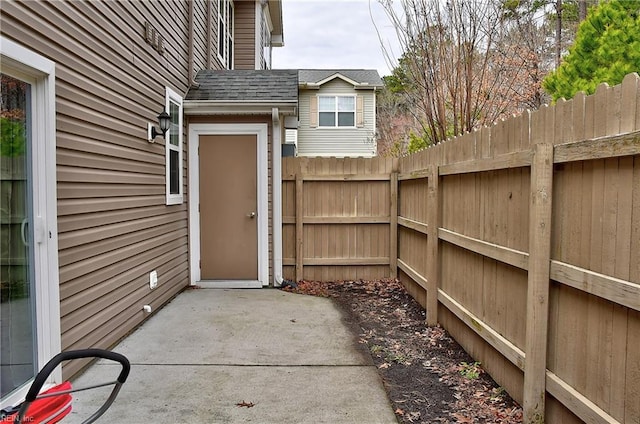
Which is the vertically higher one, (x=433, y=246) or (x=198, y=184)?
(x=198, y=184)

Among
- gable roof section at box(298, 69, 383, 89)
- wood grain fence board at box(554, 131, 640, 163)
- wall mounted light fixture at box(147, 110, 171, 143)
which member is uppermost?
gable roof section at box(298, 69, 383, 89)

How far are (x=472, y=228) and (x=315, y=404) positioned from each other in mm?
1917

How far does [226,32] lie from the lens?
1023 cm

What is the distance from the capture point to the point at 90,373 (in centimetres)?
360

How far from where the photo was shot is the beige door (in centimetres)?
666

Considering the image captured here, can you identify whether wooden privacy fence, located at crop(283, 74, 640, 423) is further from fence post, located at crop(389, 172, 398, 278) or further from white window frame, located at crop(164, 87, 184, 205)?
white window frame, located at crop(164, 87, 184, 205)

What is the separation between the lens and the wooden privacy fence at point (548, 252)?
2.07 metres

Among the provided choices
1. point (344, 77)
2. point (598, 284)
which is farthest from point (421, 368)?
point (344, 77)

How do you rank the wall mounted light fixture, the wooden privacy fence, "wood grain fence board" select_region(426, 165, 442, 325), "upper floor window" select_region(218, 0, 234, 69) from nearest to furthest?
the wooden privacy fence → "wood grain fence board" select_region(426, 165, 442, 325) → the wall mounted light fixture → "upper floor window" select_region(218, 0, 234, 69)

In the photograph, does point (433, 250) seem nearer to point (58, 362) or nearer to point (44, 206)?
point (44, 206)

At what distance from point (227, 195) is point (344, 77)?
1293 centimetres

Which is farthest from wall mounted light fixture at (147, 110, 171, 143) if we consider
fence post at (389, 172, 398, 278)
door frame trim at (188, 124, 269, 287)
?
fence post at (389, 172, 398, 278)

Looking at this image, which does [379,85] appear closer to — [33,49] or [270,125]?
[270,125]

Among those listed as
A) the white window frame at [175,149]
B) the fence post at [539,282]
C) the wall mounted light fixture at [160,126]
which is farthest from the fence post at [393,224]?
the fence post at [539,282]
